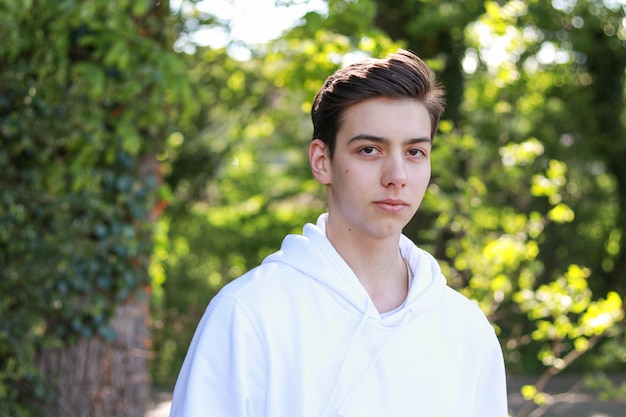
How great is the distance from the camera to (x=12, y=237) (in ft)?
13.2

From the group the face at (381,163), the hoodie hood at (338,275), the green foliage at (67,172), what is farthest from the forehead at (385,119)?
Answer: the green foliage at (67,172)

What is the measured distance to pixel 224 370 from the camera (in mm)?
1612

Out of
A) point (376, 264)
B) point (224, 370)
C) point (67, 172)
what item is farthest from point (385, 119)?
point (67, 172)

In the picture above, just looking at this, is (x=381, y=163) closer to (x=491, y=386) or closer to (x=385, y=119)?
(x=385, y=119)

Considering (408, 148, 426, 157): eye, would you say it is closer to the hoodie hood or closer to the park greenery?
the hoodie hood

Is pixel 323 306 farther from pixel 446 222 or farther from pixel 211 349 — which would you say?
pixel 446 222

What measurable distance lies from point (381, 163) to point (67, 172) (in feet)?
9.32

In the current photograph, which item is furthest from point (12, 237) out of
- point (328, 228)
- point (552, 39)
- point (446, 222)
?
point (552, 39)

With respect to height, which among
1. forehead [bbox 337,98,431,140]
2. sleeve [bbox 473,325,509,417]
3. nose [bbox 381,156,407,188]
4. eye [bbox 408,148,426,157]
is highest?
forehead [bbox 337,98,431,140]

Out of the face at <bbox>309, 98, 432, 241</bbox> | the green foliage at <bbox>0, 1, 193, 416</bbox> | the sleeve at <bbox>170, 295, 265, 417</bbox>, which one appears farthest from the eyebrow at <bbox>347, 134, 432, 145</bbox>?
the green foliage at <bbox>0, 1, 193, 416</bbox>

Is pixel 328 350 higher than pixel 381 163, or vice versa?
pixel 381 163

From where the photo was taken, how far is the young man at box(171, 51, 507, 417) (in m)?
1.63

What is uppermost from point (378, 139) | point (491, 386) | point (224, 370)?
point (378, 139)

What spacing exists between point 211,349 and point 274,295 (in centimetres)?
16
